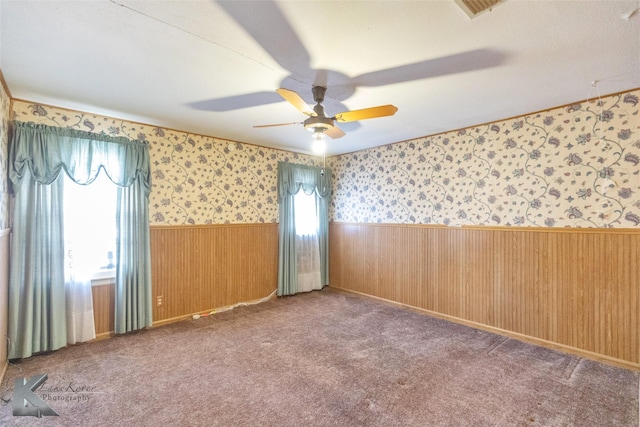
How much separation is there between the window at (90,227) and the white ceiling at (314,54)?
86cm

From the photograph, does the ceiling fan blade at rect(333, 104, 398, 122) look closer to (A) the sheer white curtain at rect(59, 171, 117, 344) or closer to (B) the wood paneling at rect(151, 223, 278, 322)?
(B) the wood paneling at rect(151, 223, 278, 322)

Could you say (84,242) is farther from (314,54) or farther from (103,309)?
(314,54)

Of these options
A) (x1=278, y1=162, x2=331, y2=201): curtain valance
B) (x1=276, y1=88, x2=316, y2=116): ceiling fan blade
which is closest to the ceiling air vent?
(x1=276, y1=88, x2=316, y2=116): ceiling fan blade

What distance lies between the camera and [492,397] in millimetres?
2203

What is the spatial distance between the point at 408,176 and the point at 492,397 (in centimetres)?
290

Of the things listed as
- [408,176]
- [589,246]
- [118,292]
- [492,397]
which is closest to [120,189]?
[118,292]

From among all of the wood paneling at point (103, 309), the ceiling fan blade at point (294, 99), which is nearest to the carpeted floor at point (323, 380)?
the wood paneling at point (103, 309)

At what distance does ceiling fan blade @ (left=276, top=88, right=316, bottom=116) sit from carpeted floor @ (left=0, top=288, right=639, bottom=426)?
87.4 inches

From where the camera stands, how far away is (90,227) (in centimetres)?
317

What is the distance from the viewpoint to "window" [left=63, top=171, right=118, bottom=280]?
9.97ft

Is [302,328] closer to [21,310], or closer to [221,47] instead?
[21,310]

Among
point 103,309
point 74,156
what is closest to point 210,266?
point 103,309

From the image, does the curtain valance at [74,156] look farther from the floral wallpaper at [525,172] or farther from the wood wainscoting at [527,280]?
the wood wainscoting at [527,280]

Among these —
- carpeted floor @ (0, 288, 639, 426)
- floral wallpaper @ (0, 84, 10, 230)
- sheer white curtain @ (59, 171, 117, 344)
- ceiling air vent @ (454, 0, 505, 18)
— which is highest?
ceiling air vent @ (454, 0, 505, 18)
